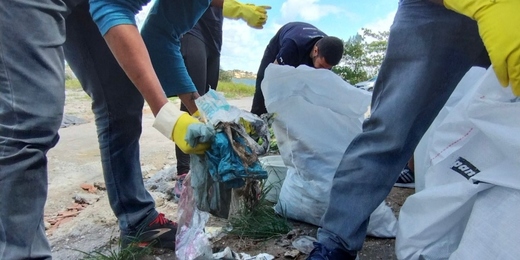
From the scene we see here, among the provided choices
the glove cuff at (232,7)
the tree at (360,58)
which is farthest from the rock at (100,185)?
the tree at (360,58)

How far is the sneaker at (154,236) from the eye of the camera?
1456 mm

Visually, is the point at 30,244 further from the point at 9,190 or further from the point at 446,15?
the point at 446,15

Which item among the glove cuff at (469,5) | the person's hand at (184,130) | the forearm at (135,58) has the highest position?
the glove cuff at (469,5)

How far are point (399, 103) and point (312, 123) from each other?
21.4 inches

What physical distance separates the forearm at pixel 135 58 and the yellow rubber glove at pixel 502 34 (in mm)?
764

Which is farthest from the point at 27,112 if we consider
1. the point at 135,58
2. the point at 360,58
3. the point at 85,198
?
the point at 360,58

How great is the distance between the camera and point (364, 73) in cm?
697

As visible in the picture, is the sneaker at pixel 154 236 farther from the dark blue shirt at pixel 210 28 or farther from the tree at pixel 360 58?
the tree at pixel 360 58

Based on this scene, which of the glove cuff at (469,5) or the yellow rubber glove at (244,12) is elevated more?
the glove cuff at (469,5)

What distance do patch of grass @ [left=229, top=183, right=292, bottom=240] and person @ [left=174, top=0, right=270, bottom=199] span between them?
1.70ft

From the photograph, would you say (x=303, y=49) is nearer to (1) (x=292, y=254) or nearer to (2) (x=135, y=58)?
(1) (x=292, y=254)

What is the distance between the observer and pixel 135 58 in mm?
1027

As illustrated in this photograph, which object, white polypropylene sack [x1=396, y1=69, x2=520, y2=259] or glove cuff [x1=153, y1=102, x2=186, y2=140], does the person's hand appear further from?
white polypropylene sack [x1=396, y1=69, x2=520, y2=259]

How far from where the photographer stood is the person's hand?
101cm
